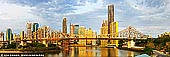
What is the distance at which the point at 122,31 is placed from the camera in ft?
261

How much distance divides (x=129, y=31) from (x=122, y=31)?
189cm

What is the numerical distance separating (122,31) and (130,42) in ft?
25.5

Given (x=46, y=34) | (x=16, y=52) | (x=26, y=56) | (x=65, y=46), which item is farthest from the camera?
(x=46, y=34)

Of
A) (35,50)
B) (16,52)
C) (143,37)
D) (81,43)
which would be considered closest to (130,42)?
(143,37)

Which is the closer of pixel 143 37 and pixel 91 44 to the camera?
pixel 143 37

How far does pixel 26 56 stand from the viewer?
43094mm

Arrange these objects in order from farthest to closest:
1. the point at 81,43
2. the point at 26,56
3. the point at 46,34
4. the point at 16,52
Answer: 1. the point at 81,43
2. the point at 46,34
3. the point at 16,52
4. the point at 26,56

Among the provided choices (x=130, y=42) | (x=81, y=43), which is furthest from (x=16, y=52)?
(x=81, y=43)

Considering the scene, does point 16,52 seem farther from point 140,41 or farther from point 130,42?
point 140,41

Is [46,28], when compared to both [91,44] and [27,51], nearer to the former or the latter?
[27,51]

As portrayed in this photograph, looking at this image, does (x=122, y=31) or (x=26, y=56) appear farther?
(x=122, y=31)

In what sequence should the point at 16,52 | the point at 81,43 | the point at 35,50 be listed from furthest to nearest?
the point at 81,43, the point at 35,50, the point at 16,52

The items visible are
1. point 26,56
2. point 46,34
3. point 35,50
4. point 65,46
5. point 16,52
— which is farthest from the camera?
point 46,34

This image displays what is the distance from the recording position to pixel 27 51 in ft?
168
